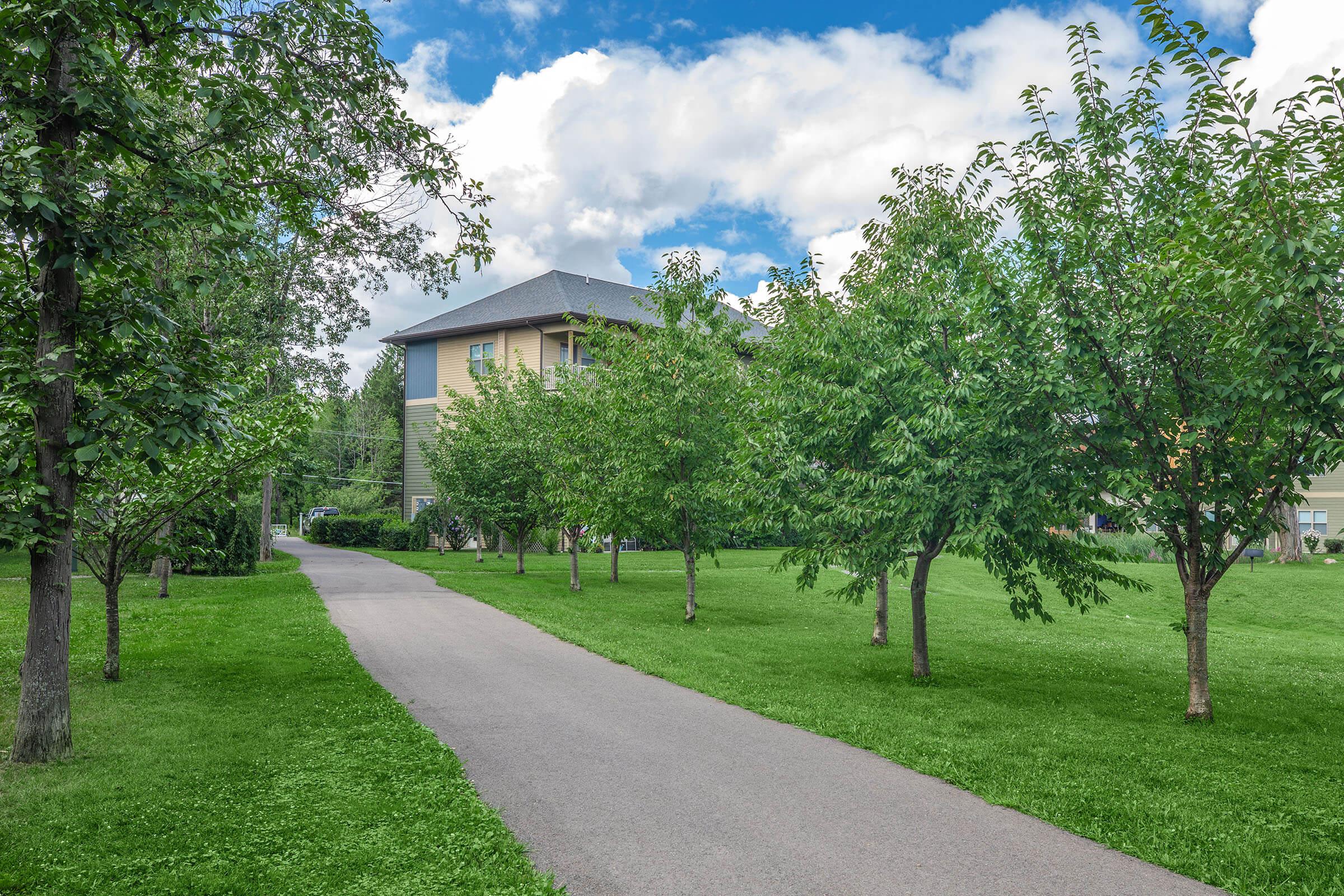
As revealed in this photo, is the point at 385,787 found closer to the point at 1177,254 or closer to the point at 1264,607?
the point at 1177,254

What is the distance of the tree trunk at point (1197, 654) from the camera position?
9211 mm

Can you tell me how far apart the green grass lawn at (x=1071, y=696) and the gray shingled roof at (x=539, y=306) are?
1756cm

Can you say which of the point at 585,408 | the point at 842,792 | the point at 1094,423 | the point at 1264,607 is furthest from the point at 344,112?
the point at 1264,607

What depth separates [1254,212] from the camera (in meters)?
6.38

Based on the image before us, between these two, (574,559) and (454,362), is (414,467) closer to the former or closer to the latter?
(454,362)

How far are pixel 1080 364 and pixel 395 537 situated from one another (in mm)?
34320

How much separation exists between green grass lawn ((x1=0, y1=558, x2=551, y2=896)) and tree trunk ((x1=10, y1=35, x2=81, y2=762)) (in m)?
0.30

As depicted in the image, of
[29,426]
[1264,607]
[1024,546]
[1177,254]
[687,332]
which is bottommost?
[1264,607]

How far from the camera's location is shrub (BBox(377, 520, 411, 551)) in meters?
38.1

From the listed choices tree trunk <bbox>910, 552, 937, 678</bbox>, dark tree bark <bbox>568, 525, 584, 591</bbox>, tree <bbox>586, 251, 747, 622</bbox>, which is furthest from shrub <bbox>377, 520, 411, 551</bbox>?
tree trunk <bbox>910, 552, 937, 678</bbox>

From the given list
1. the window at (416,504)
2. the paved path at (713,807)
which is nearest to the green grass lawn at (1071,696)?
the paved path at (713,807)

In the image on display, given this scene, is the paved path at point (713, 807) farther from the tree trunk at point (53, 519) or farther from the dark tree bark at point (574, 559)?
the dark tree bark at point (574, 559)

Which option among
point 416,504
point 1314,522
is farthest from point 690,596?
point 1314,522

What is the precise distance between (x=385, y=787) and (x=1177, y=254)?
7607mm
